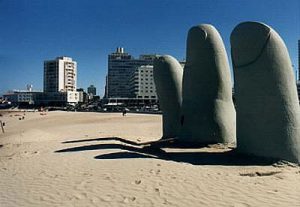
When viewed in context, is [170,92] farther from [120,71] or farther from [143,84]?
[120,71]

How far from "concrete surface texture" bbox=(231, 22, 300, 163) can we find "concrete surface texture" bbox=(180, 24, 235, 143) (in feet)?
7.62

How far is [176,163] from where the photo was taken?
9430 mm

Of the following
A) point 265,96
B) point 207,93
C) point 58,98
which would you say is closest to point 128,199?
point 265,96

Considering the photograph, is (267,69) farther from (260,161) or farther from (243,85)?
(260,161)

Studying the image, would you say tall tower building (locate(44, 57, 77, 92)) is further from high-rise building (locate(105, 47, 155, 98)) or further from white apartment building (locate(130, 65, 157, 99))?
white apartment building (locate(130, 65, 157, 99))

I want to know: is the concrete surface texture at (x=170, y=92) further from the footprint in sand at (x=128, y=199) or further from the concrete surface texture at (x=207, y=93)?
the footprint in sand at (x=128, y=199)

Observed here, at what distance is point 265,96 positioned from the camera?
9789 millimetres

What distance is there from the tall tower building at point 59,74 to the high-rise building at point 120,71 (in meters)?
25.3

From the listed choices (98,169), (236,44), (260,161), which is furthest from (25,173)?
(236,44)

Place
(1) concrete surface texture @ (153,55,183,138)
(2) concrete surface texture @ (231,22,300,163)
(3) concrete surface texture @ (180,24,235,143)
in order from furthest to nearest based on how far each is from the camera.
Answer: (1) concrete surface texture @ (153,55,183,138)
(3) concrete surface texture @ (180,24,235,143)
(2) concrete surface texture @ (231,22,300,163)

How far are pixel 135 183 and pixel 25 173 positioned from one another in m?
3.21

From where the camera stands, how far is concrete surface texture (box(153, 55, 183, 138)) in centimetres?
1579

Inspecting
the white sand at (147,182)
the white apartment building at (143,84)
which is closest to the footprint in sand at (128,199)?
the white sand at (147,182)

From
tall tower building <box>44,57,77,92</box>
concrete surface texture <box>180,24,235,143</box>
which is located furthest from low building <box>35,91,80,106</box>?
concrete surface texture <box>180,24,235,143</box>
